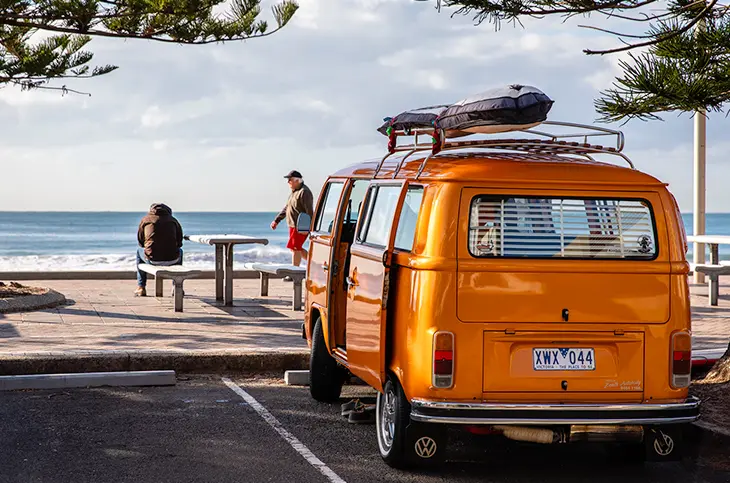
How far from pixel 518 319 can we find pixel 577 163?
1.07m

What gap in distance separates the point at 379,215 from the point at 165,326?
5983 millimetres

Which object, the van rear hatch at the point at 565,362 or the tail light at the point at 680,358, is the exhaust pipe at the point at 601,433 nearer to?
the van rear hatch at the point at 565,362

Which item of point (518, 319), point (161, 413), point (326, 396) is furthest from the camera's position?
point (326, 396)

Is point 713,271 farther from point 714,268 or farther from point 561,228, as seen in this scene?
point 561,228

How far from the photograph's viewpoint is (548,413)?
6.16 metres

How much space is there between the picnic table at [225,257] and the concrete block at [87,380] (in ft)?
16.9

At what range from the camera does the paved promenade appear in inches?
427

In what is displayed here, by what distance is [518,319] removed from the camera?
621 centimetres

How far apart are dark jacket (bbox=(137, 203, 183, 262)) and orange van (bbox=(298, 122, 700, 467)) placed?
9.21 meters

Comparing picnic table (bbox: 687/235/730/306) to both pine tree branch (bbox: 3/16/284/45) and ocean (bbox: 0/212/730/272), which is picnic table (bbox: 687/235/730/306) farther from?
ocean (bbox: 0/212/730/272)

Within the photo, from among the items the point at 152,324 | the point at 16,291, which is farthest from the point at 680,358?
the point at 16,291

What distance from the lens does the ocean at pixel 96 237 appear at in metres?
43.5

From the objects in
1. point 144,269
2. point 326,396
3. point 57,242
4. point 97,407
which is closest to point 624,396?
point 326,396

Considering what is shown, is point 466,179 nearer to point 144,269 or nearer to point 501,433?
point 501,433
